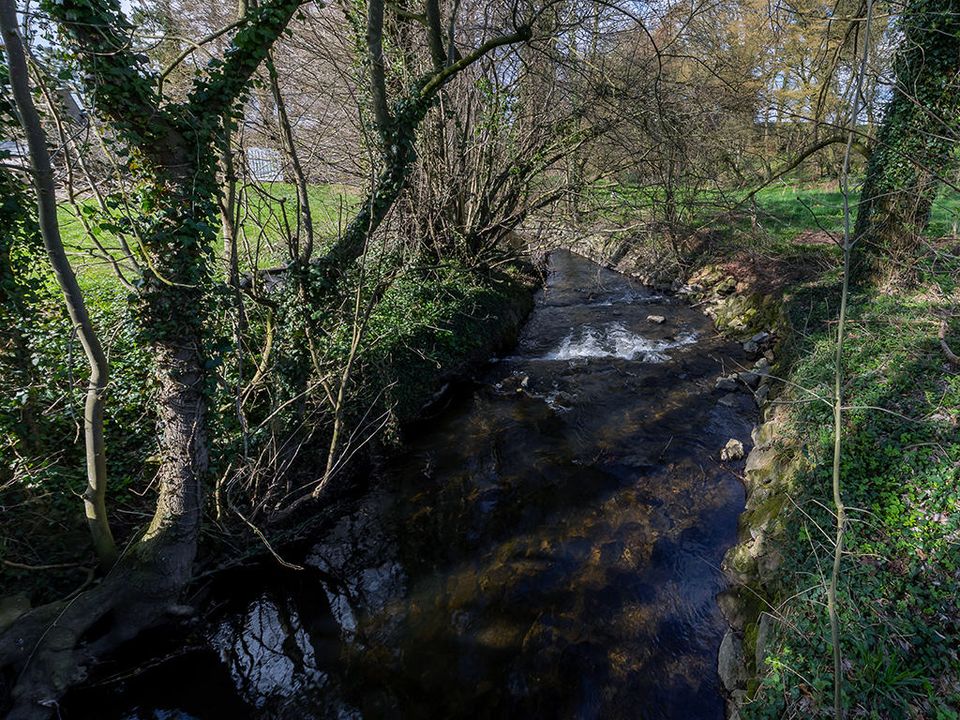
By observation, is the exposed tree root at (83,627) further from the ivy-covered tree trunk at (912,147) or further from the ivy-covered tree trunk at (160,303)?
the ivy-covered tree trunk at (912,147)

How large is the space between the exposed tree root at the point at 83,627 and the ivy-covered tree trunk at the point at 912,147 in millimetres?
9018

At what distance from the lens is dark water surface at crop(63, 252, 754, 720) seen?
3877mm

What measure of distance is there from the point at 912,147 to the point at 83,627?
467 inches

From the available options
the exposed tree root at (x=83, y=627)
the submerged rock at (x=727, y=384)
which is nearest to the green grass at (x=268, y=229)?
the exposed tree root at (x=83, y=627)

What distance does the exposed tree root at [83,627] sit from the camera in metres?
3.47

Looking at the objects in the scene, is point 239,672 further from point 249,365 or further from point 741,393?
point 741,393

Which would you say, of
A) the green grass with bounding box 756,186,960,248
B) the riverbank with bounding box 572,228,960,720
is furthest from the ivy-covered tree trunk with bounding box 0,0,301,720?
the green grass with bounding box 756,186,960,248

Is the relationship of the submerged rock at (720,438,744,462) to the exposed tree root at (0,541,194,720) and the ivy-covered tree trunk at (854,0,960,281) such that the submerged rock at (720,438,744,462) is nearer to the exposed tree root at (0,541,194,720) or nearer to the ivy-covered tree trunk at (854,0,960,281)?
the ivy-covered tree trunk at (854,0,960,281)

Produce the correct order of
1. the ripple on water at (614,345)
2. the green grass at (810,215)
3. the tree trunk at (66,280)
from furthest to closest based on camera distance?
the green grass at (810,215) < the ripple on water at (614,345) < the tree trunk at (66,280)

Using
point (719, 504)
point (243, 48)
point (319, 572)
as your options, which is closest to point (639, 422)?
point (719, 504)

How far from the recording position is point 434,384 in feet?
26.5

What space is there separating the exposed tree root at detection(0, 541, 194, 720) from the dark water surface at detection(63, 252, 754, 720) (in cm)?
29

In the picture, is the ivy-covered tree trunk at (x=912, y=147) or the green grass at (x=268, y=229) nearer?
the green grass at (x=268, y=229)

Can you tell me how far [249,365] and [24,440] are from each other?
6.72ft
